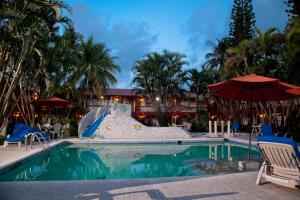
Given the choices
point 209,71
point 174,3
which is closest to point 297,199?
point 209,71

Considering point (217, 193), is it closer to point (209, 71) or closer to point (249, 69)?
point (249, 69)

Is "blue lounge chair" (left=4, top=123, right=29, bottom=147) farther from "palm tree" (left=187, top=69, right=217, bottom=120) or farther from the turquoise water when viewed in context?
"palm tree" (left=187, top=69, right=217, bottom=120)

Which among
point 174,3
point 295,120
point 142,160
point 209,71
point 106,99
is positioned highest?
point 174,3

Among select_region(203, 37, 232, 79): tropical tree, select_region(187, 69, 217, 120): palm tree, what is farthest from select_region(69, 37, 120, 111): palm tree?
select_region(187, 69, 217, 120): palm tree

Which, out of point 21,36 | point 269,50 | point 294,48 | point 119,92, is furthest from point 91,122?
point 119,92

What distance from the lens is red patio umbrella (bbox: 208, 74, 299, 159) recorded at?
26.2 feet

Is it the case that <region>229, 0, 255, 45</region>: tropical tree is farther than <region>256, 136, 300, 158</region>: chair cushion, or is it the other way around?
<region>229, 0, 255, 45</region>: tropical tree

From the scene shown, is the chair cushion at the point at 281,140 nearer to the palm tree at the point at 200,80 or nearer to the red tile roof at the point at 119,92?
the palm tree at the point at 200,80

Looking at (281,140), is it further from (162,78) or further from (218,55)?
(218,55)

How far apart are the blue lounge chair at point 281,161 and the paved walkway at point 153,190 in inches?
8.6

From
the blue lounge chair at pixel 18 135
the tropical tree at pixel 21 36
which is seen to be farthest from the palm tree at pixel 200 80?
the blue lounge chair at pixel 18 135

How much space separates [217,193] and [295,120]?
18882 mm

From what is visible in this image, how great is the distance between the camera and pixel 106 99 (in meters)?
42.4

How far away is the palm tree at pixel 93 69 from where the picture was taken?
28.6 m
